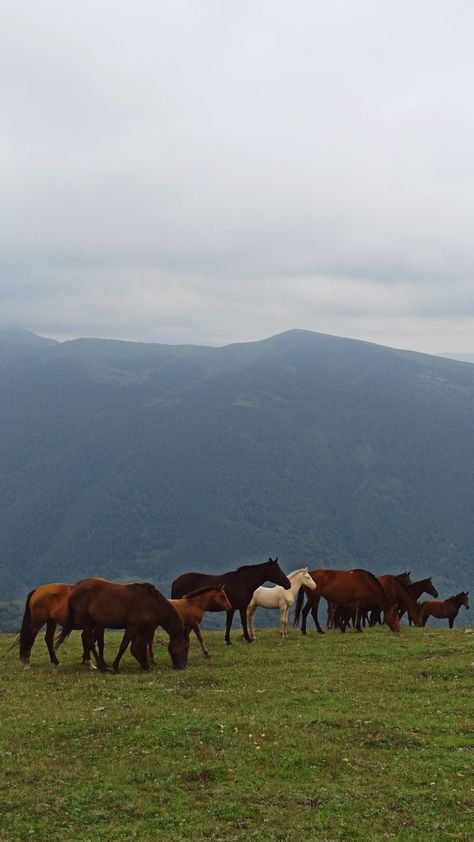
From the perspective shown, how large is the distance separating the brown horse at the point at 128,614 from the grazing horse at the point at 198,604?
1.83 meters

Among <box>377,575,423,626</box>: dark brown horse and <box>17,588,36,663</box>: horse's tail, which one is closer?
<box>17,588,36,663</box>: horse's tail

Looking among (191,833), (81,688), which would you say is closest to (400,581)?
Result: (81,688)

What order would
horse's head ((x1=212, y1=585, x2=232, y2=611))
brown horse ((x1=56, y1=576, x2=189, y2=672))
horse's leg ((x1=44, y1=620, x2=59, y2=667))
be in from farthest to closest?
horse's head ((x1=212, y1=585, x2=232, y2=611)) < horse's leg ((x1=44, y1=620, x2=59, y2=667)) < brown horse ((x1=56, y1=576, x2=189, y2=672))

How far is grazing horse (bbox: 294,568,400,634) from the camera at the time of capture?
2802 cm

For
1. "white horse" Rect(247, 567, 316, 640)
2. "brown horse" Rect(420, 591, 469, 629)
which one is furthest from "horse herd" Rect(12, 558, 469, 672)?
"brown horse" Rect(420, 591, 469, 629)

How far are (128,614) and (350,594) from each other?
1102 centimetres

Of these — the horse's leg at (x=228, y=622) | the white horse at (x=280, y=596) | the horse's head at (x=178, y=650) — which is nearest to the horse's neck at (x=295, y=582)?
the white horse at (x=280, y=596)

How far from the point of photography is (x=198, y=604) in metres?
23.2

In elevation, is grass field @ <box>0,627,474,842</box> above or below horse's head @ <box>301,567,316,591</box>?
below

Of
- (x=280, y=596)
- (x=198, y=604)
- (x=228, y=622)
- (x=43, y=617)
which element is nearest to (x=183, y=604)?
(x=198, y=604)

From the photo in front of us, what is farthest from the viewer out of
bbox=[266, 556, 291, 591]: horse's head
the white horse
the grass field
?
the white horse

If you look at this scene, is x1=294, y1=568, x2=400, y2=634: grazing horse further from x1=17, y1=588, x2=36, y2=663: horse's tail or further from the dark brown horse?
x1=17, y1=588, x2=36, y2=663: horse's tail

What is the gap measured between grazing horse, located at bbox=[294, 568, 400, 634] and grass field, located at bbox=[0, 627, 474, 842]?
7011 millimetres

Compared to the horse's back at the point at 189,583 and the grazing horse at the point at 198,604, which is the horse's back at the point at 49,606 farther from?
the horse's back at the point at 189,583
